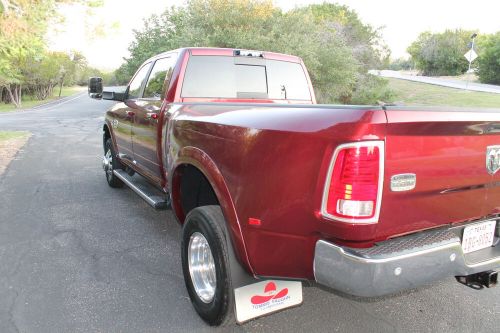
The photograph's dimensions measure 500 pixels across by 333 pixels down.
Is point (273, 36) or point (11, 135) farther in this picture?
point (273, 36)

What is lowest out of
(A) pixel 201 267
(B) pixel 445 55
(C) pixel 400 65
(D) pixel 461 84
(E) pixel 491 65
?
(A) pixel 201 267

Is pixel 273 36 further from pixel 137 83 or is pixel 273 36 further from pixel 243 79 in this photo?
pixel 243 79

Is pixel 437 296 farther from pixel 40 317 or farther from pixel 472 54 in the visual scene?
pixel 472 54

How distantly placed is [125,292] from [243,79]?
2.44 m

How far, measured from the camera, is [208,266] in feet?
10.1

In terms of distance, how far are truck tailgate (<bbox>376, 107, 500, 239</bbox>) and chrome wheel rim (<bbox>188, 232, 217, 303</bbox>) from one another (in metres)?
1.37

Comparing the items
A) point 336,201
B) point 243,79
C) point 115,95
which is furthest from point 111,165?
point 336,201

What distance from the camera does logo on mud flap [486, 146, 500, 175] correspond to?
8.09 ft

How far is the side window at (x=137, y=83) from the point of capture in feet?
17.4

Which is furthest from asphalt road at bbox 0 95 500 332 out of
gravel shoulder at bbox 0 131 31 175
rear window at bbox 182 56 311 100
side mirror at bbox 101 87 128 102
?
gravel shoulder at bbox 0 131 31 175

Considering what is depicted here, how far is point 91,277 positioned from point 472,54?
104 ft

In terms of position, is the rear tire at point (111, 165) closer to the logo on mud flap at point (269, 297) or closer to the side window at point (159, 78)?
the side window at point (159, 78)

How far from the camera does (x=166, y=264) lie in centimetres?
399

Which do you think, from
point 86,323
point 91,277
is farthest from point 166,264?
point 86,323
